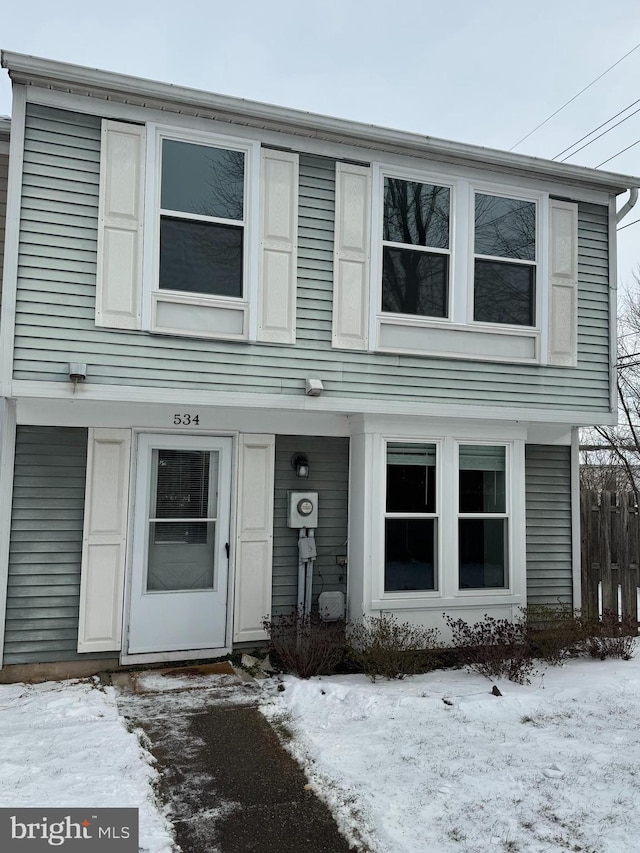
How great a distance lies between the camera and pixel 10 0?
10.2 m

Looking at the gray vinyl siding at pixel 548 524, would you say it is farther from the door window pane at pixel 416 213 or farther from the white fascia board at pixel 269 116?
the white fascia board at pixel 269 116

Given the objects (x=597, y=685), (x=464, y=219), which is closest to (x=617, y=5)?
(x=464, y=219)

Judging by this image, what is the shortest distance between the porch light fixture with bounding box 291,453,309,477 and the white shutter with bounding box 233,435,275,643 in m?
0.23

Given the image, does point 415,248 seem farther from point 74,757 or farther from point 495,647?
point 74,757

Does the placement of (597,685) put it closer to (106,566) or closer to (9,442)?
(106,566)

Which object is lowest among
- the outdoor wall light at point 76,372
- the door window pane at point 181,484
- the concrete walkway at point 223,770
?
the concrete walkway at point 223,770

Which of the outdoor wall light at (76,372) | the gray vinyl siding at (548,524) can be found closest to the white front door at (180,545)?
the outdoor wall light at (76,372)

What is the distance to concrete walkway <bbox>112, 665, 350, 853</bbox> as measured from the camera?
10.5 ft

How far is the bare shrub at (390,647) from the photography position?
220 inches

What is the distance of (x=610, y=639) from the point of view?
636 centimetres

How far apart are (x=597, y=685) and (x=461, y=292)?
388cm

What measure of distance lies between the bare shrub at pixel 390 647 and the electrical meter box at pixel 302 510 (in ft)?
3.59

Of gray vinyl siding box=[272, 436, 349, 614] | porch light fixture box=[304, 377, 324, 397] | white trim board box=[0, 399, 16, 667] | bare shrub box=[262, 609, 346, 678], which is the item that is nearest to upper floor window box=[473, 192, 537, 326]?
porch light fixture box=[304, 377, 324, 397]
